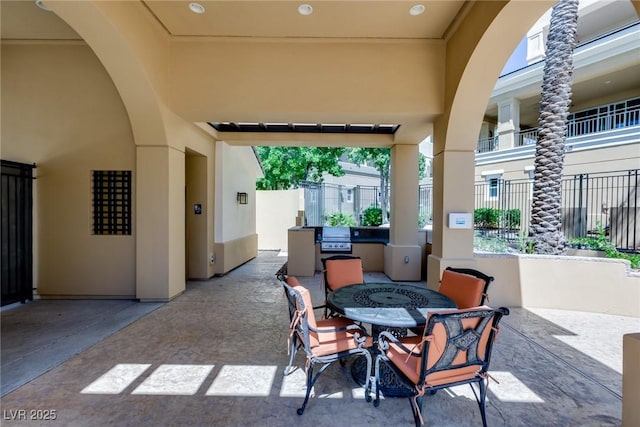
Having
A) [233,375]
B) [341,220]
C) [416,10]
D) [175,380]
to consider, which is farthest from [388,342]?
[341,220]

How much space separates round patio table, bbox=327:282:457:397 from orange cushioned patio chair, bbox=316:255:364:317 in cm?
35

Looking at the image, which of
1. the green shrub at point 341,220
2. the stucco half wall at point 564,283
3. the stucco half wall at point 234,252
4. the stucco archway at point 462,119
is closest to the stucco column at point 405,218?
the stucco archway at point 462,119

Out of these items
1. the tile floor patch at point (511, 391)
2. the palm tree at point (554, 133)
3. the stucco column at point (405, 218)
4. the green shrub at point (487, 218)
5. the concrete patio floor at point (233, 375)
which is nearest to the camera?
the concrete patio floor at point (233, 375)

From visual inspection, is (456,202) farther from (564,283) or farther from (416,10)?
(416,10)

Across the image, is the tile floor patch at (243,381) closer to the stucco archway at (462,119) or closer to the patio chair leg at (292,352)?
the patio chair leg at (292,352)

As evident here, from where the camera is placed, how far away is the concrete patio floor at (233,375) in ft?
7.81

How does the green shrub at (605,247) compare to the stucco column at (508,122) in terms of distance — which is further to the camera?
the stucco column at (508,122)

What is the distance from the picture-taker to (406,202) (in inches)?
273

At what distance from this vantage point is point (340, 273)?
3.84 m

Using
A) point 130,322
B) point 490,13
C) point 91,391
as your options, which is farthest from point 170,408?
point 490,13

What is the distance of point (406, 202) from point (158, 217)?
5017mm

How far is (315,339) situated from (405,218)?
4826mm

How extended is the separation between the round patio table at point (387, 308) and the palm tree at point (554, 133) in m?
3.82

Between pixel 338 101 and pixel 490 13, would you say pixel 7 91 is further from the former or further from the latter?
pixel 490 13
